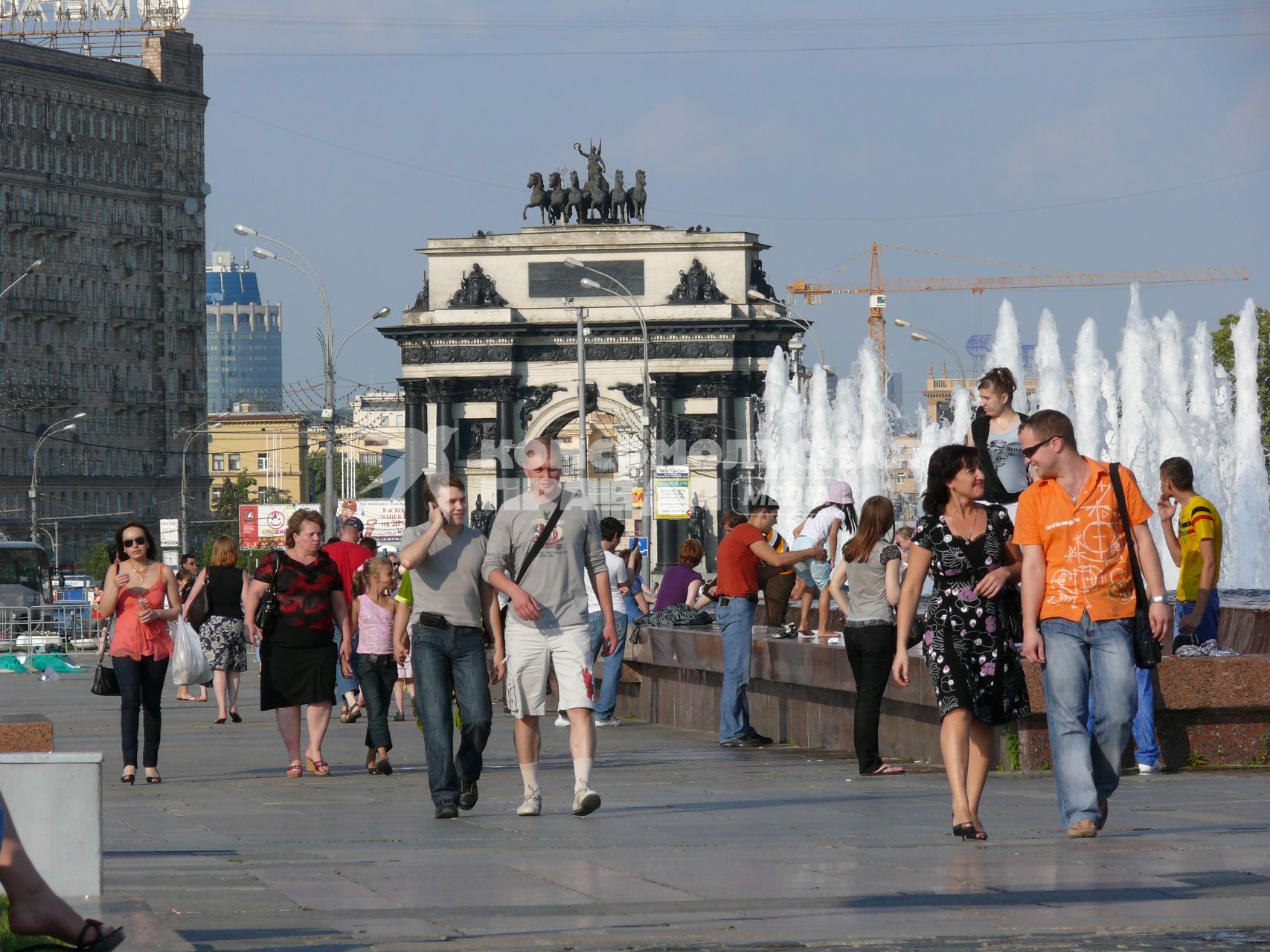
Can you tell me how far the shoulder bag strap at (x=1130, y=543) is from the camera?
8.87 m

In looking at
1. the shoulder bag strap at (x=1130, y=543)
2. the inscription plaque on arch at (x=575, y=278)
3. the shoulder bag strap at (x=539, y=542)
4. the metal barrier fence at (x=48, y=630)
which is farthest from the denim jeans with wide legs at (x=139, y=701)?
the inscription plaque on arch at (x=575, y=278)

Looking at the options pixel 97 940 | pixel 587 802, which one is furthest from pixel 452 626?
pixel 97 940

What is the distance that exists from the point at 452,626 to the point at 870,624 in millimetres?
2781

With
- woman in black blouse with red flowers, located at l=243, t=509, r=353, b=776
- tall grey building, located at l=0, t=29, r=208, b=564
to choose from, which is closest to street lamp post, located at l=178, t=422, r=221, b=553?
tall grey building, located at l=0, t=29, r=208, b=564

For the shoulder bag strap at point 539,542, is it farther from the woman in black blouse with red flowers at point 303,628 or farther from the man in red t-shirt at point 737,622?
the man in red t-shirt at point 737,622

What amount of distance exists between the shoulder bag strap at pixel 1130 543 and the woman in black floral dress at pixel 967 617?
1.88 feet

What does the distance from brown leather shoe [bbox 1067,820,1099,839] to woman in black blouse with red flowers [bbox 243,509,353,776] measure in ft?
18.3

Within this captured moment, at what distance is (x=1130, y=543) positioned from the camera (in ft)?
29.1

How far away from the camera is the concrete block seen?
723cm

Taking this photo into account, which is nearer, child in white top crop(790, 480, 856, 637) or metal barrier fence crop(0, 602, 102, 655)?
child in white top crop(790, 480, 856, 637)

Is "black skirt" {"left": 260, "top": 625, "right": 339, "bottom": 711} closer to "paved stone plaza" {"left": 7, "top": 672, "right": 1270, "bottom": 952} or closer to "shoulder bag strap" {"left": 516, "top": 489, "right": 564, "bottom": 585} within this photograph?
"paved stone plaza" {"left": 7, "top": 672, "right": 1270, "bottom": 952}

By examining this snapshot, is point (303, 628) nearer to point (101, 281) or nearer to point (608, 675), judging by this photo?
point (608, 675)

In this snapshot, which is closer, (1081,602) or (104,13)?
(1081,602)

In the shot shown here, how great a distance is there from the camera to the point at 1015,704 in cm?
938
